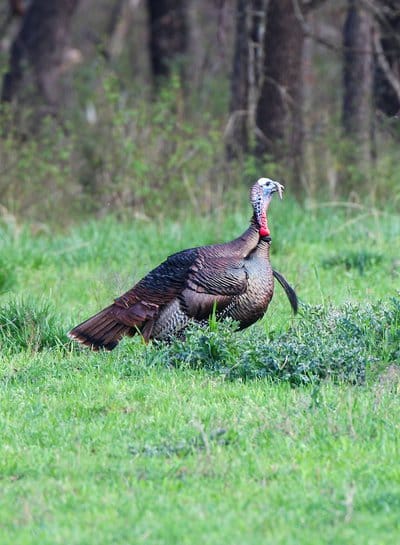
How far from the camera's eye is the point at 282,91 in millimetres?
13711

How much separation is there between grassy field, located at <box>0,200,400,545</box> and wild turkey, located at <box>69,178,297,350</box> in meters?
0.15

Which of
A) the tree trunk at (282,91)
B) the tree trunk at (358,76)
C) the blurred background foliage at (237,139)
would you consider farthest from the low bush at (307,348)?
the tree trunk at (358,76)

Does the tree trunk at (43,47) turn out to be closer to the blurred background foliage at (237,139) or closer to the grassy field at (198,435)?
the blurred background foliage at (237,139)

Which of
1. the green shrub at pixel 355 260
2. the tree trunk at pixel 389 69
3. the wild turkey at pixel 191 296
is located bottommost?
the green shrub at pixel 355 260

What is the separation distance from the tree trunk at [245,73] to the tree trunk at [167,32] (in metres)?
4.81

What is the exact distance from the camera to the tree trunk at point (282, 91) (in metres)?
13.8

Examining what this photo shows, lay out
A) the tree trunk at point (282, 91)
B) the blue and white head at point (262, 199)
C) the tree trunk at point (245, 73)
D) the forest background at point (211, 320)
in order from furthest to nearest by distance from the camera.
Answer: the tree trunk at point (245, 73) < the tree trunk at point (282, 91) < the blue and white head at point (262, 199) < the forest background at point (211, 320)

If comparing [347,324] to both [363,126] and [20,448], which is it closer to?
[20,448]

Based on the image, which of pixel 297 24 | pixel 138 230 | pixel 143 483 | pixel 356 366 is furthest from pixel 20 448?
pixel 297 24

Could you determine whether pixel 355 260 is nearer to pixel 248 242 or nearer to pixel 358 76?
pixel 248 242

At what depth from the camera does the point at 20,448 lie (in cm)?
516

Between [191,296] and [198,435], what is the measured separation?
6.04 feet

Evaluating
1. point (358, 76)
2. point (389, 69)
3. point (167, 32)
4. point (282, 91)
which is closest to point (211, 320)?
point (282, 91)

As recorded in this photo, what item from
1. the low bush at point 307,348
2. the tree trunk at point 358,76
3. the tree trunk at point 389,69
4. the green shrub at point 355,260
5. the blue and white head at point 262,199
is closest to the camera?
the low bush at point 307,348
